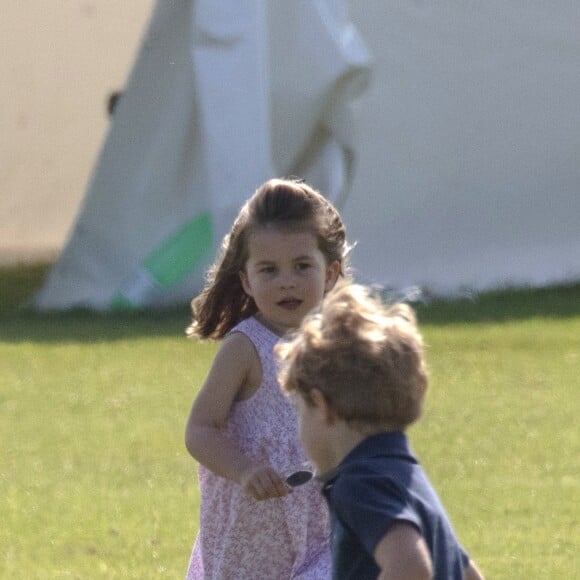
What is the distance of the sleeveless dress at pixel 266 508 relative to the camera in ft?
11.5

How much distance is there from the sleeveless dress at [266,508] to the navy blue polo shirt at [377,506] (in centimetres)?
74

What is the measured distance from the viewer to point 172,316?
1110 centimetres

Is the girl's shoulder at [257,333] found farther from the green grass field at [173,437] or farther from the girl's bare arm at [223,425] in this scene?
the green grass field at [173,437]

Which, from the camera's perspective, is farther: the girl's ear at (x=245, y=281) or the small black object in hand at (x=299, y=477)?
the girl's ear at (x=245, y=281)

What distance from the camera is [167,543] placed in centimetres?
552

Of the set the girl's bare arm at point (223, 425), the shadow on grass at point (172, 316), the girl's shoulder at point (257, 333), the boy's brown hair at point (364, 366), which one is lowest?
the shadow on grass at point (172, 316)

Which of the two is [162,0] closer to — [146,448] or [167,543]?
[146,448]

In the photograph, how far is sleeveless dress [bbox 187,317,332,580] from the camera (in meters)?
3.50

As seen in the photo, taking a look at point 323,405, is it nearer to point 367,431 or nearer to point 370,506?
point 367,431

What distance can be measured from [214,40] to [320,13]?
2.54 feet

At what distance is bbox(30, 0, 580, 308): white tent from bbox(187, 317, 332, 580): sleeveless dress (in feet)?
25.1

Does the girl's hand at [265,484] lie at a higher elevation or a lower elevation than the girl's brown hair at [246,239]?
lower

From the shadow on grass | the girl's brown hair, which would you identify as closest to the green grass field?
the shadow on grass

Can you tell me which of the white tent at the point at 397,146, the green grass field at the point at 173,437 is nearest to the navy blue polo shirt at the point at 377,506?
the green grass field at the point at 173,437
